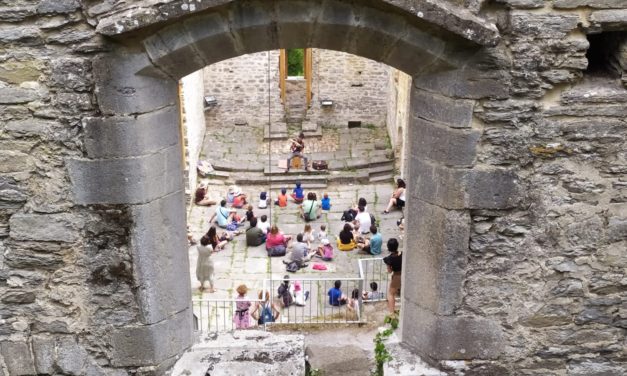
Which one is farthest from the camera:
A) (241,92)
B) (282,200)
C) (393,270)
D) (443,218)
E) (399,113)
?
(241,92)

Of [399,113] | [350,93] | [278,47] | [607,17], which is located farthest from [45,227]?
[350,93]

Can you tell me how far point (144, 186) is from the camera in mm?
3930

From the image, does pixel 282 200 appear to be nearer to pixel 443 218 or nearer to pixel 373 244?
pixel 373 244

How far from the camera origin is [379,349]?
4.52 meters

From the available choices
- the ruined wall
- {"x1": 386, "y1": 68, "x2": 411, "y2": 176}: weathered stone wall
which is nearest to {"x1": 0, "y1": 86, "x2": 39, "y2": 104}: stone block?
{"x1": 386, "y1": 68, "x2": 411, "y2": 176}: weathered stone wall

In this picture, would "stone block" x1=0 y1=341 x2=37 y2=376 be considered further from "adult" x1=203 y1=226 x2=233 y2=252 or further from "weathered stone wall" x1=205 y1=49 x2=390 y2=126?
"weathered stone wall" x1=205 y1=49 x2=390 y2=126

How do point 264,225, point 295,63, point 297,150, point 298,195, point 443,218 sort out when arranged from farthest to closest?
point 295,63
point 297,150
point 298,195
point 264,225
point 443,218

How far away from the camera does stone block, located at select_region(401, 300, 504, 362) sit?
168 inches

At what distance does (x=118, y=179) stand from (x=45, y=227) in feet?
1.61

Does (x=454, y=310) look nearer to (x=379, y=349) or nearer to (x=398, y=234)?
(x=379, y=349)

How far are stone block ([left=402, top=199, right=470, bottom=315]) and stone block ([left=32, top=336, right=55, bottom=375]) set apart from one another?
2088 millimetres

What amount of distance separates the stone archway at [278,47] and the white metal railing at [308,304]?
482 centimetres

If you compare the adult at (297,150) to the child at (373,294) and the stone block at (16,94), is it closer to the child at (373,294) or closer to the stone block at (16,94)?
the child at (373,294)

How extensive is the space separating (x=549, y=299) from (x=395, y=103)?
11.9 metres
